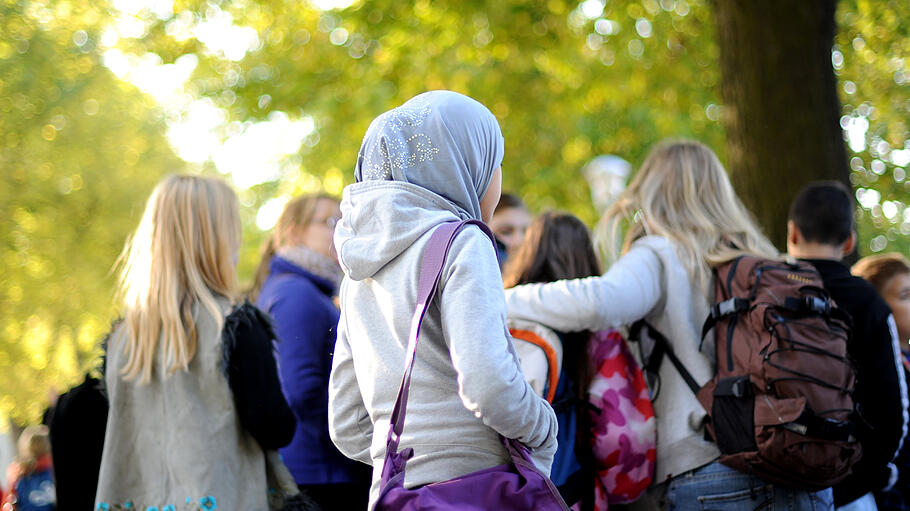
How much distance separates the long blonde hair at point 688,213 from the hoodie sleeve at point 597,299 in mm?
175

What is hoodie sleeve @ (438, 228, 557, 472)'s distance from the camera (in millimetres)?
2186

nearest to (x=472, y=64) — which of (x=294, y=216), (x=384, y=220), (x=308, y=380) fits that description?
(x=294, y=216)

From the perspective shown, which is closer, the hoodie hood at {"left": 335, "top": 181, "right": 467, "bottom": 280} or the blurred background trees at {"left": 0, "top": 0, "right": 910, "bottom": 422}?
the hoodie hood at {"left": 335, "top": 181, "right": 467, "bottom": 280}

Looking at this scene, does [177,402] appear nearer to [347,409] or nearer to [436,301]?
[347,409]

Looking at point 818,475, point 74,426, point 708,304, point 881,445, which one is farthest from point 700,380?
point 74,426

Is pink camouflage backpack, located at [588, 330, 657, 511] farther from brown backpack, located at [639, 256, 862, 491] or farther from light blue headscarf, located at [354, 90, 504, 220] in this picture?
light blue headscarf, located at [354, 90, 504, 220]

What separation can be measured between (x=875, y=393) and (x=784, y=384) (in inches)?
26.8

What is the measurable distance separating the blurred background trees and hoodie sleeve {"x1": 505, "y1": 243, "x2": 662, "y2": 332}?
1727mm

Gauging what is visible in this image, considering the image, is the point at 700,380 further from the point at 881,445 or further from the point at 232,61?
the point at 232,61

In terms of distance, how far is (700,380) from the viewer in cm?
362

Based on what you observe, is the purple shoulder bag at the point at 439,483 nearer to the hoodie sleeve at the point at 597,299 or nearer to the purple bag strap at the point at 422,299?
the purple bag strap at the point at 422,299

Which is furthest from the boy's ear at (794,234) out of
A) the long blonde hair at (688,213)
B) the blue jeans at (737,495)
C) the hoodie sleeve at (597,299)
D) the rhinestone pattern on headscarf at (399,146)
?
the rhinestone pattern on headscarf at (399,146)

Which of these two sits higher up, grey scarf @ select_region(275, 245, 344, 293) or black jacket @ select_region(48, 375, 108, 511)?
grey scarf @ select_region(275, 245, 344, 293)

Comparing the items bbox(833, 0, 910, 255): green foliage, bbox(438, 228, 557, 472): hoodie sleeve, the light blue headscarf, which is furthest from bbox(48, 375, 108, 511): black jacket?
bbox(833, 0, 910, 255): green foliage
